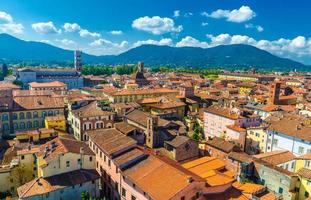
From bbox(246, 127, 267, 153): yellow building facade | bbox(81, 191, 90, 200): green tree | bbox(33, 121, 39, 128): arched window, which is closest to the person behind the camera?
bbox(81, 191, 90, 200): green tree

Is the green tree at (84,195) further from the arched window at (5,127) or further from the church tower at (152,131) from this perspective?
the arched window at (5,127)

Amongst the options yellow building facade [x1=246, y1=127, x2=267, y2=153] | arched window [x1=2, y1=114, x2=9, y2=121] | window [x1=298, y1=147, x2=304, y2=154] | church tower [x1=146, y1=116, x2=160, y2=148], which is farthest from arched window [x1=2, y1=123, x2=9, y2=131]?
window [x1=298, y1=147, x2=304, y2=154]

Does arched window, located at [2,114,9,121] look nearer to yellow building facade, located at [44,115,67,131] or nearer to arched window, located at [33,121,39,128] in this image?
arched window, located at [33,121,39,128]

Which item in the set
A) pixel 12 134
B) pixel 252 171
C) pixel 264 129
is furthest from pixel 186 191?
pixel 12 134

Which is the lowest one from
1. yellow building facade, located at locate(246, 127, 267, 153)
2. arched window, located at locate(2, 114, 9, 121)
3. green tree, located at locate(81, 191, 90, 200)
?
green tree, located at locate(81, 191, 90, 200)

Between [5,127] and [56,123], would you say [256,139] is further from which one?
[5,127]

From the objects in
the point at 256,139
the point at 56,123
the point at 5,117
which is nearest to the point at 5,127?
the point at 5,117

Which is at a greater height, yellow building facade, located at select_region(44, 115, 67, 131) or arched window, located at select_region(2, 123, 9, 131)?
yellow building facade, located at select_region(44, 115, 67, 131)

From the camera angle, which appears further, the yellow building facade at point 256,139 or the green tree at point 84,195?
the yellow building facade at point 256,139

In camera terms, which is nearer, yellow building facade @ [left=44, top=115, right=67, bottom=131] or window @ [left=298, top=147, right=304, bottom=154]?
window @ [left=298, top=147, right=304, bottom=154]

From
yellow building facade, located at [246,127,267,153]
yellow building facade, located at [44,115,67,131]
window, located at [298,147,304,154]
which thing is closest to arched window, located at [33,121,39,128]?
yellow building facade, located at [44,115,67,131]

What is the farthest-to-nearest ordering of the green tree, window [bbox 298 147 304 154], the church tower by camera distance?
the church tower
window [bbox 298 147 304 154]
the green tree

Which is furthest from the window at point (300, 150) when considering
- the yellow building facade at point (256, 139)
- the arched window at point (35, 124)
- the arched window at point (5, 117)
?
the arched window at point (5, 117)
